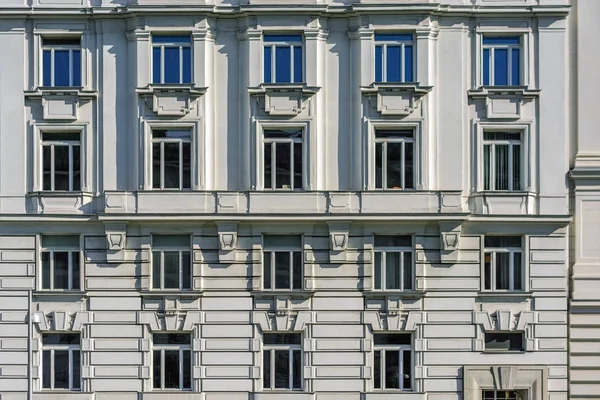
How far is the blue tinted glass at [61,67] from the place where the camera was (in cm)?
2434

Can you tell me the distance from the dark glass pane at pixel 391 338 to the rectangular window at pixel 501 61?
8.53 metres

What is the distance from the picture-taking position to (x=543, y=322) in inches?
936

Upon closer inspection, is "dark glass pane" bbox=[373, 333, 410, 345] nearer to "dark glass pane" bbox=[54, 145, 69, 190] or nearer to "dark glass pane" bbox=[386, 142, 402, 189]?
"dark glass pane" bbox=[386, 142, 402, 189]

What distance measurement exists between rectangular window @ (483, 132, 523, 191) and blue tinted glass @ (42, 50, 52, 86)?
14.2 m

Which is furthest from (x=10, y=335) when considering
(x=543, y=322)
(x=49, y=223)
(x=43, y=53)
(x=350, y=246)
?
(x=543, y=322)

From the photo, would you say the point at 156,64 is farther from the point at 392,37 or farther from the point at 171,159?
the point at 392,37

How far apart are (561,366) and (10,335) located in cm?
1758

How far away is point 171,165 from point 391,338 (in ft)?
29.4

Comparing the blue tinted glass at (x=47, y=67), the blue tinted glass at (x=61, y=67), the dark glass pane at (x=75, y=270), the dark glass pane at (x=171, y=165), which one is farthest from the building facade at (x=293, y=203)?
the blue tinted glass at (x=61, y=67)

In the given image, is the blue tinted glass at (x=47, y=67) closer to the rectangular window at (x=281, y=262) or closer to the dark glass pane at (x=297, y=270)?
the rectangular window at (x=281, y=262)

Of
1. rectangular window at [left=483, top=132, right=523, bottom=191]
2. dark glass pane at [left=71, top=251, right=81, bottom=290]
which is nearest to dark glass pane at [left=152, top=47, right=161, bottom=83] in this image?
dark glass pane at [left=71, top=251, right=81, bottom=290]

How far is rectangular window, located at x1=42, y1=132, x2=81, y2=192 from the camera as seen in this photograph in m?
24.2

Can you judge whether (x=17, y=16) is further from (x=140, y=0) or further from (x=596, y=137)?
(x=596, y=137)

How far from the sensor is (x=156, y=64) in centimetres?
2402
